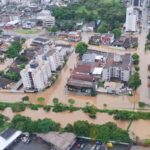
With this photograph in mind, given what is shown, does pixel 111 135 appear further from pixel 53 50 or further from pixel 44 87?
pixel 53 50

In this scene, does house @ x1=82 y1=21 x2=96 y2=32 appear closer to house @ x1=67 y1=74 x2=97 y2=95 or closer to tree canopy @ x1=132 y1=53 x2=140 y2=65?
tree canopy @ x1=132 y1=53 x2=140 y2=65

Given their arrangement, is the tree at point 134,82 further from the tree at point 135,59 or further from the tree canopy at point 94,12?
the tree canopy at point 94,12

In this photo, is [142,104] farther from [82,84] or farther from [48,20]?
[48,20]

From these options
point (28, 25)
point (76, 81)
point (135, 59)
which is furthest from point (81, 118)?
point (28, 25)

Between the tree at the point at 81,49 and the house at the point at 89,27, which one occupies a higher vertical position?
the house at the point at 89,27

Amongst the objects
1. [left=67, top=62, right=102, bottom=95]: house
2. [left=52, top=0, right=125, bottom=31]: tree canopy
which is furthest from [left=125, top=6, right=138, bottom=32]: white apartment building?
[left=67, top=62, right=102, bottom=95]: house

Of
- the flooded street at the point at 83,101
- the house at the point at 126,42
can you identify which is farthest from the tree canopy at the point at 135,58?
the house at the point at 126,42

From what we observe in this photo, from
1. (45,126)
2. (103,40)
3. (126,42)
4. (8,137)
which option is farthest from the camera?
(103,40)
